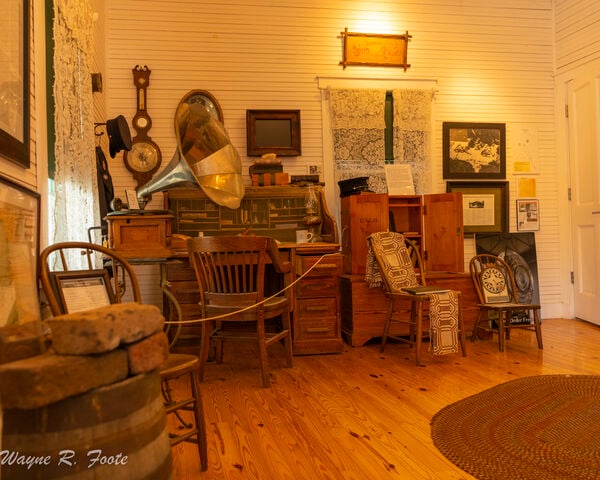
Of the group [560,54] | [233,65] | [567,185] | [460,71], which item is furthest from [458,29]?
[233,65]

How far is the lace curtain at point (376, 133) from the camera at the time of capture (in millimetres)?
5027

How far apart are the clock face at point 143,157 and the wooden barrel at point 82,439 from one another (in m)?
3.80

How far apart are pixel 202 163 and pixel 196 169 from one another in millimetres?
89

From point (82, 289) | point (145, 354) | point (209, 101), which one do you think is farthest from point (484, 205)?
point (145, 354)

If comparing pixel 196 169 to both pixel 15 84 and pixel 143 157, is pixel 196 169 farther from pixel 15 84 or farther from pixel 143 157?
pixel 15 84

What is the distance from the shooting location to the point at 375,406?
2.72 m

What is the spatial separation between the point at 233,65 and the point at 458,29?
7.94ft

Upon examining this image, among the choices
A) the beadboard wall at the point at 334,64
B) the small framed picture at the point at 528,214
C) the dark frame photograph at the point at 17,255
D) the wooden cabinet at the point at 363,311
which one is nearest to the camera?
the dark frame photograph at the point at 17,255

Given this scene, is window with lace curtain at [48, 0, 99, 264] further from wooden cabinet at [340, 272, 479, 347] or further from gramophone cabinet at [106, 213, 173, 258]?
wooden cabinet at [340, 272, 479, 347]

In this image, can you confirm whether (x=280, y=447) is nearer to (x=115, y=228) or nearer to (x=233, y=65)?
(x=115, y=228)

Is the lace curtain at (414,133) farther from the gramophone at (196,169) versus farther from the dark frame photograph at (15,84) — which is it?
the dark frame photograph at (15,84)

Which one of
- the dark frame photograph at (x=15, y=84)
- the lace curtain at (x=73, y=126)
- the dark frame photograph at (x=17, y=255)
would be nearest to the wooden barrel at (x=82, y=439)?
the dark frame photograph at (x=17, y=255)

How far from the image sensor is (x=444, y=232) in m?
4.77

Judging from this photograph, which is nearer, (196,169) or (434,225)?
(196,169)
